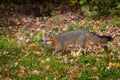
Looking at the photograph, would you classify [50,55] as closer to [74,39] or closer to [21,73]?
[74,39]

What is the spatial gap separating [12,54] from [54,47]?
1.13 meters

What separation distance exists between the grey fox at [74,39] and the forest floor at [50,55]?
0.62ft

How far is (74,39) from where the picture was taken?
1013cm

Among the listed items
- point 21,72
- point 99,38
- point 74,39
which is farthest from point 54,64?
point 99,38

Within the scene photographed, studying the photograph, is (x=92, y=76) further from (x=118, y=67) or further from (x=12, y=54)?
(x=12, y=54)

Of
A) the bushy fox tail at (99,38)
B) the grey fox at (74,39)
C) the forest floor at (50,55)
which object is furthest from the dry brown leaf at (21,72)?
the bushy fox tail at (99,38)

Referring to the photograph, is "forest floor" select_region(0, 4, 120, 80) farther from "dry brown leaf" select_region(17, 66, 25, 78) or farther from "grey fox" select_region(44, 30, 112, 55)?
"grey fox" select_region(44, 30, 112, 55)

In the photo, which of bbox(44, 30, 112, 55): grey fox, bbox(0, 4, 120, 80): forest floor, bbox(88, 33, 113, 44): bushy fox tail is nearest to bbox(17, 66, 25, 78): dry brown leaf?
bbox(0, 4, 120, 80): forest floor

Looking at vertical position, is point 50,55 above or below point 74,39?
below

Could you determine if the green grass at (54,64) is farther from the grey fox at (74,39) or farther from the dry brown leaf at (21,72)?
the grey fox at (74,39)

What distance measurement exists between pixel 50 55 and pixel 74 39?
2.62 feet

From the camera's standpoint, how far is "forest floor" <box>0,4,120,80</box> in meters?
8.41

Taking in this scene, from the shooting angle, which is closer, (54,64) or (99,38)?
(54,64)

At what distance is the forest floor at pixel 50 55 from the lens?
27.6 ft
